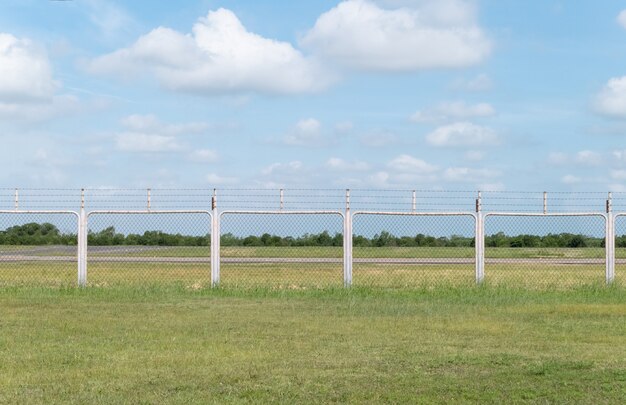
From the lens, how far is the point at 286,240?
23.0 meters

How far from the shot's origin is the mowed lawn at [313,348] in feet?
28.1

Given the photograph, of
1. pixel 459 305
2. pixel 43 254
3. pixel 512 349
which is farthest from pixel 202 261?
pixel 512 349

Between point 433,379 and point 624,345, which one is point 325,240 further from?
point 433,379

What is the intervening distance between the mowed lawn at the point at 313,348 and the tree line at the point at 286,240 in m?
3.78

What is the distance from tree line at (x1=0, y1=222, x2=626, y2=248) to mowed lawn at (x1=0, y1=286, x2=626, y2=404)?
3776 mm

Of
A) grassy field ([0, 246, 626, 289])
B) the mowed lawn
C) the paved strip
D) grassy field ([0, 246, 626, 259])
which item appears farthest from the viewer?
the paved strip

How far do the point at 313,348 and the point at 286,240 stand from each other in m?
11.8

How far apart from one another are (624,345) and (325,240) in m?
11.2

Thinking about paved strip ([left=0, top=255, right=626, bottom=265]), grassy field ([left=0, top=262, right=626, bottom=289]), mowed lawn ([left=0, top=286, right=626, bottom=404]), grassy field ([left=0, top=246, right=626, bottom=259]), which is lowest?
mowed lawn ([left=0, top=286, right=626, bottom=404])

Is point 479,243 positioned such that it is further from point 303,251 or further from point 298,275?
point 298,275

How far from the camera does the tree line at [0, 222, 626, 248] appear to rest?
73.4 feet

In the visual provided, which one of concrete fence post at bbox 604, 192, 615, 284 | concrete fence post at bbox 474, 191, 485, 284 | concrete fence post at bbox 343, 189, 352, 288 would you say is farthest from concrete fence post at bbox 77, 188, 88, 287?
concrete fence post at bbox 604, 192, 615, 284

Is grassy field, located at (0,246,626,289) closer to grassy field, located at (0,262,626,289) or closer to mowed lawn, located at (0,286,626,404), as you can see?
grassy field, located at (0,262,626,289)

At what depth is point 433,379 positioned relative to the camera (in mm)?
9086
